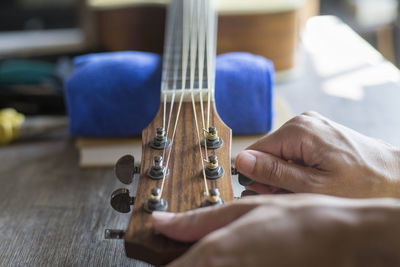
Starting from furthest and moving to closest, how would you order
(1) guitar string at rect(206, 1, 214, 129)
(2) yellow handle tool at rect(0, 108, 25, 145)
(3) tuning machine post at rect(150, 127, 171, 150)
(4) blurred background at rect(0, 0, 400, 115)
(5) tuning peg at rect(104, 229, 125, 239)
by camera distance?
(4) blurred background at rect(0, 0, 400, 115) → (2) yellow handle tool at rect(0, 108, 25, 145) → (1) guitar string at rect(206, 1, 214, 129) → (3) tuning machine post at rect(150, 127, 171, 150) → (5) tuning peg at rect(104, 229, 125, 239)

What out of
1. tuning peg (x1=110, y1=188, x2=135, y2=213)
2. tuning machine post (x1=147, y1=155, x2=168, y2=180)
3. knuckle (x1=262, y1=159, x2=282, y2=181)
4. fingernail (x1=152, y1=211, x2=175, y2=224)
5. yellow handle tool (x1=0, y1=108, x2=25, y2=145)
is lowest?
yellow handle tool (x1=0, y1=108, x2=25, y2=145)

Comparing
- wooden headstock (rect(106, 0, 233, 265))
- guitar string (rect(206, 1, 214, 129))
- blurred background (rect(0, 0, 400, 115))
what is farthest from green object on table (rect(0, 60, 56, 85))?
wooden headstock (rect(106, 0, 233, 265))

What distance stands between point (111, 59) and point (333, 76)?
2.09ft

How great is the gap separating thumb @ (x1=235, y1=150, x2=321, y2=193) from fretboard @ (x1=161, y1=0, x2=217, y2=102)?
0.18 metres

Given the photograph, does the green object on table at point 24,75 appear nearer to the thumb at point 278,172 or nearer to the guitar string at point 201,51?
the guitar string at point 201,51

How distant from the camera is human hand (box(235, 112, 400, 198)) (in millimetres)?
567

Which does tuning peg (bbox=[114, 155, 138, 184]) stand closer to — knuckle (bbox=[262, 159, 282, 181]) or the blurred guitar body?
knuckle (bbox=[262, 159, 282, 181])

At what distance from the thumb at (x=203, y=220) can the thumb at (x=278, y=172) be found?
0.46 ft

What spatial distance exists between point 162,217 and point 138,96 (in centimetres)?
48

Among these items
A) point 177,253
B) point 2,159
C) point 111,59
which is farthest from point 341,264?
point 2,159

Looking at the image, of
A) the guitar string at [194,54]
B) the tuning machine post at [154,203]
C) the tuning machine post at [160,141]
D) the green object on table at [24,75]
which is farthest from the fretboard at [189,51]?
the green object on table at [24,75]

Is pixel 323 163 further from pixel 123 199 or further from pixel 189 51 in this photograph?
pixel 189 51

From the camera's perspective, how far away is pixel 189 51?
101cm

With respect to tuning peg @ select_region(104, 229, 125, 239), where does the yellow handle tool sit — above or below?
below
